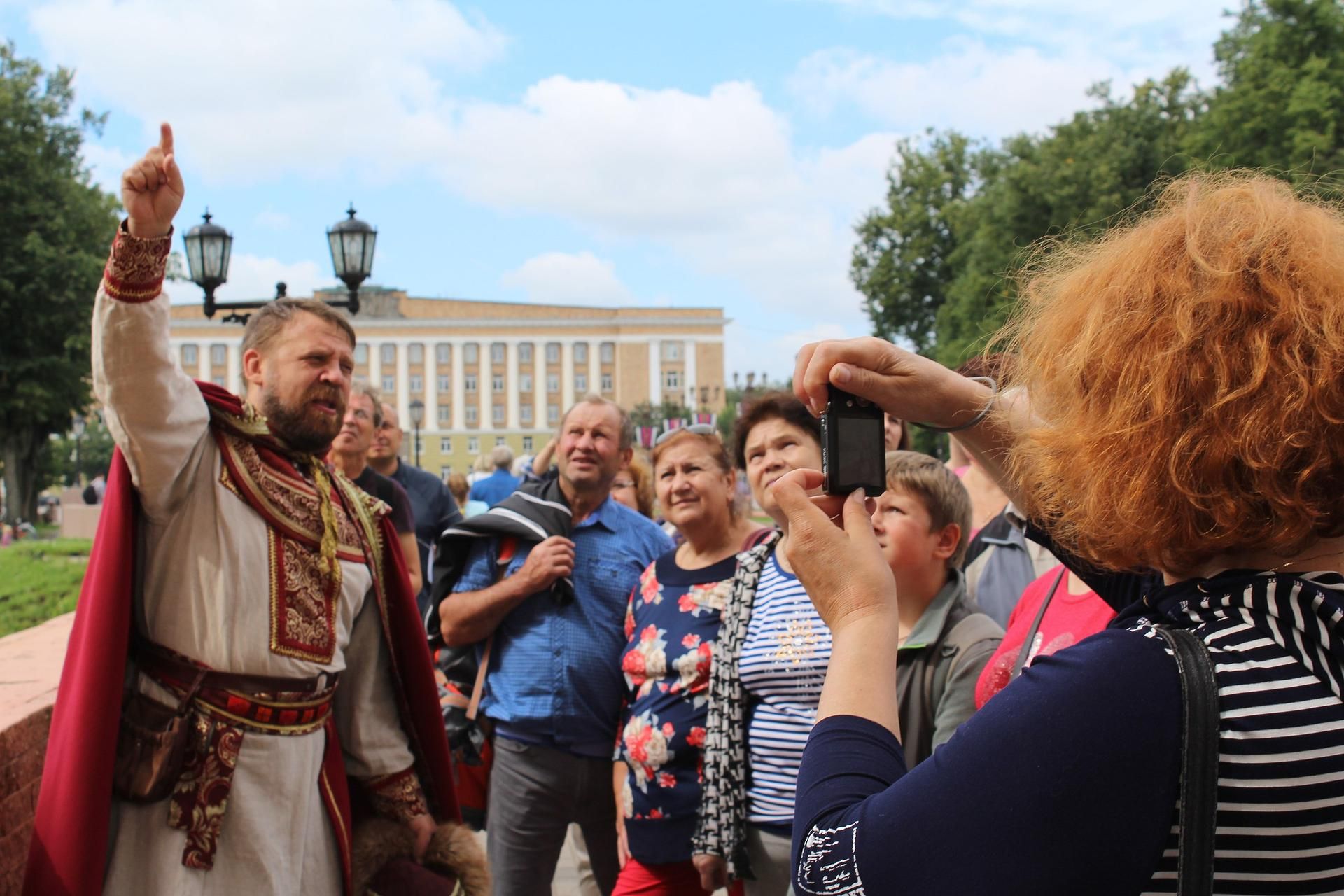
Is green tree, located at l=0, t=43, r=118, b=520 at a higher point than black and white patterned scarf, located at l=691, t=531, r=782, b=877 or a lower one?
higher

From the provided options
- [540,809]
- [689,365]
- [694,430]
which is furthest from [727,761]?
[689,365]

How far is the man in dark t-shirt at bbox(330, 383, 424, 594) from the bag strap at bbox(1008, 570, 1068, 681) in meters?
3.17

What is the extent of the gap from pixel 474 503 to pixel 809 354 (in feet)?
25.0

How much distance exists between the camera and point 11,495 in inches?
1371

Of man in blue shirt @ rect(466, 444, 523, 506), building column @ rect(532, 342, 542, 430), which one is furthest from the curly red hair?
building column @ rect(532, 342, 542, 430)

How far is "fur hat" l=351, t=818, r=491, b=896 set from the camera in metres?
3.19

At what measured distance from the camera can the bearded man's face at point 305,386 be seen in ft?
10.7

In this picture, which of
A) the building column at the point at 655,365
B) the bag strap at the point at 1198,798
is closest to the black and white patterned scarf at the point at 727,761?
the bag strap at the point at 1198,798

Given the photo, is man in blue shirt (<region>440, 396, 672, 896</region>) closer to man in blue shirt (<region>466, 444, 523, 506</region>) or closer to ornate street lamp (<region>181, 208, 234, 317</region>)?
man in blue shirt (<region>466, 444, 523, 506</region>)

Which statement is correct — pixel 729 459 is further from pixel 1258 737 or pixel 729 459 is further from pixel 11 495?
pixel 11 495

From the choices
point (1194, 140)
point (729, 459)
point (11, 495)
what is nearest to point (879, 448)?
point (729, 459)

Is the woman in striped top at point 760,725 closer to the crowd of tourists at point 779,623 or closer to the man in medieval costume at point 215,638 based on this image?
the crowd of tourists at point 779,623

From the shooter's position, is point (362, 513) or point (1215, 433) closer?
point (1215, 433)

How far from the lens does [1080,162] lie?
31.4 m
